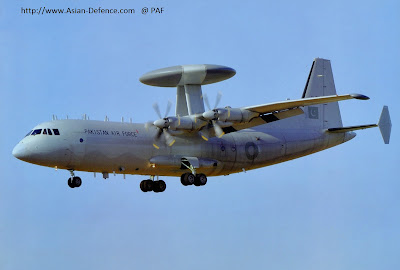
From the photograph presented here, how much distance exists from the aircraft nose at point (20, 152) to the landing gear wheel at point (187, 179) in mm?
6838

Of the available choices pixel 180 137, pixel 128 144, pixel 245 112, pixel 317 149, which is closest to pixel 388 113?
pixel 317 149

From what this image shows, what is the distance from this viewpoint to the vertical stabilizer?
143 feet

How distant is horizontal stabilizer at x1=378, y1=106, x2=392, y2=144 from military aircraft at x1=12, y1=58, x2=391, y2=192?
44 millimetres

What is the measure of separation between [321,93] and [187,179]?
959 centimetres

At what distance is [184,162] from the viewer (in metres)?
38.4

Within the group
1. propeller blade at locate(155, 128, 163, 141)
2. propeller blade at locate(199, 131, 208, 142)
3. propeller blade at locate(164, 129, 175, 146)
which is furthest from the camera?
propeller blade at locate(199, 131, 208, 142)

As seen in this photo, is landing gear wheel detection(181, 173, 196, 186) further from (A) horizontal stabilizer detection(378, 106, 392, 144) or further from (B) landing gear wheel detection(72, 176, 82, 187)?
(A) horizontal stabilizer detection(378, 106, 392, 144)

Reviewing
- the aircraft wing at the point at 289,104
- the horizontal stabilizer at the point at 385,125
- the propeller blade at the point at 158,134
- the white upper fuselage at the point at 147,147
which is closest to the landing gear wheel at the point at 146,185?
the white upper fuselage at the point at 147,147

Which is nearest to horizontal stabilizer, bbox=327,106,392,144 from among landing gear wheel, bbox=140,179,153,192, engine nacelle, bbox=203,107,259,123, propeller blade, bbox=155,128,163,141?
engine nacelle, bbox=203,107,259,123

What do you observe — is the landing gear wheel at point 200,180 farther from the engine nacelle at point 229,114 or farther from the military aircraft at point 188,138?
the engine nacelle at point 229,114

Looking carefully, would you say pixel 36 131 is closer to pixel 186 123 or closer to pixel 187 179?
pixel 186 123

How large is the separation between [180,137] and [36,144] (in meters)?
6.53

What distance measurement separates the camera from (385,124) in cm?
3938

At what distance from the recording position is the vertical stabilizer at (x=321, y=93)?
143ft
